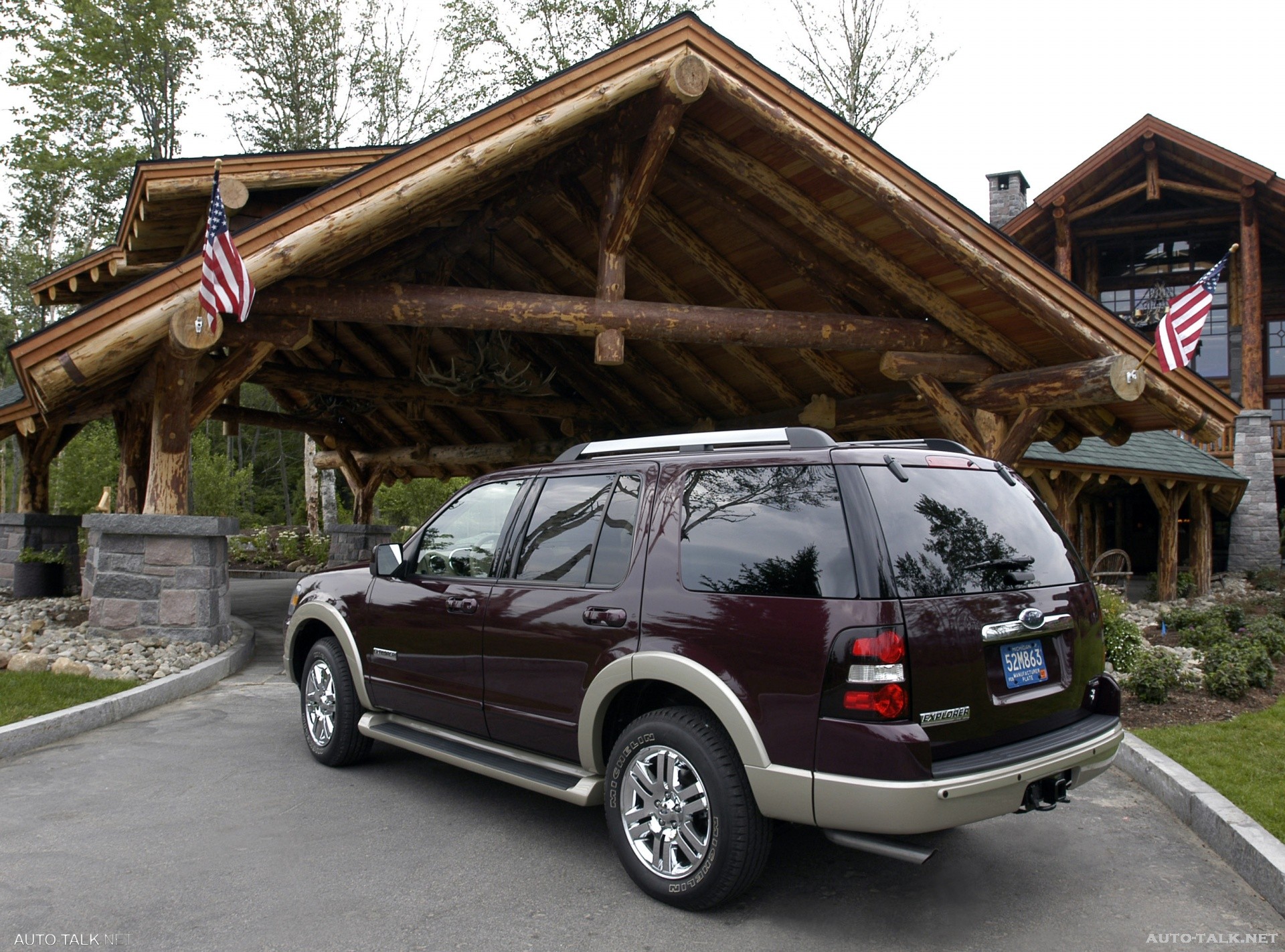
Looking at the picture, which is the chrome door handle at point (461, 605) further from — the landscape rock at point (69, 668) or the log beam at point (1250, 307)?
the log beam at point (1250, 307)

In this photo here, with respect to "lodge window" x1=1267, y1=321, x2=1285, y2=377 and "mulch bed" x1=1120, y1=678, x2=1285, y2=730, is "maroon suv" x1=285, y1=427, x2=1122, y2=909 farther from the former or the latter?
"lodge window" x1=1267, y1=321, x2=1285, y2=377

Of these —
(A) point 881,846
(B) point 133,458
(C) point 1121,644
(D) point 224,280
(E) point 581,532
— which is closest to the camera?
(A) point 881,846

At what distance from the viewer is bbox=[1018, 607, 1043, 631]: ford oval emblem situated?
138 inches

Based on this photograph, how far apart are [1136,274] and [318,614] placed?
71.1 feet

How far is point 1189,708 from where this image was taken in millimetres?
6934

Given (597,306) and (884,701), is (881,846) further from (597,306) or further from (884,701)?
(597,306)

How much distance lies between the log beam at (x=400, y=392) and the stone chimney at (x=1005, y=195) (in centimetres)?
1432

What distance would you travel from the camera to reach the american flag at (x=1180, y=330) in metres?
8.25

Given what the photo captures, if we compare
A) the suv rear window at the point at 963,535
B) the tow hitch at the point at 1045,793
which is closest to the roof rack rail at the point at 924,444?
the suv rear window at the point at 963,535

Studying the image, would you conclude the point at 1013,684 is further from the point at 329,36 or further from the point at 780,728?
the point at 329,36

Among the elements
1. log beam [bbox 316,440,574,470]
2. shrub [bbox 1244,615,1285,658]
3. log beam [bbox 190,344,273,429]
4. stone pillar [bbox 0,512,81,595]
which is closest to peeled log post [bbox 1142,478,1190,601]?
shrub [bbox 1244,615,1285,658]

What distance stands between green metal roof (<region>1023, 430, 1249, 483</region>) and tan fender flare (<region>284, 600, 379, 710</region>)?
36.2ft

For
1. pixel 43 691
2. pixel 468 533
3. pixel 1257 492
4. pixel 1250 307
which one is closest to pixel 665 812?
pixel 468 533

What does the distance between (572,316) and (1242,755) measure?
20.1 ft
